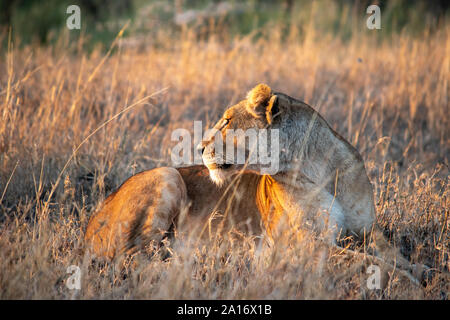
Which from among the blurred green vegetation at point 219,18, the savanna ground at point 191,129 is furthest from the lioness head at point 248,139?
the blurred green vegetation at point 219,18

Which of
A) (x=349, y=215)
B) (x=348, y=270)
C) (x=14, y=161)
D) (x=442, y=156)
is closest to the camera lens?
(x=348, y=270)

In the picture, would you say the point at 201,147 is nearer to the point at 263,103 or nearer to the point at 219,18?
the point at 263,103

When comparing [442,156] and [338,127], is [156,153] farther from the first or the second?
[442,156]

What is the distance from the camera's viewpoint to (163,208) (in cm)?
357

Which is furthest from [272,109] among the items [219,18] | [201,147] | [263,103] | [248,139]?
[219,18]

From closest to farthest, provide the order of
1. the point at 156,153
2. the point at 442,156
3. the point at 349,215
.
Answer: the point at 349,215, the point at 156,153, the point at 442,156

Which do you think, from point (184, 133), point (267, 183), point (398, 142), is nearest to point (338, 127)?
point (398, 142)

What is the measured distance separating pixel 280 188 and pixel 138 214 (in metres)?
1.04

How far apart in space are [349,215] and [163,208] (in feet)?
4.38

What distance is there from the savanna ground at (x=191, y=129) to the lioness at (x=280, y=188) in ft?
0.65

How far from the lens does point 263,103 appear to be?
3.32 m

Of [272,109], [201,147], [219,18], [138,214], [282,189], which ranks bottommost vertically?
[138,214]

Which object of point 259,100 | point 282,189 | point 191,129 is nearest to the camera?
point 259,100

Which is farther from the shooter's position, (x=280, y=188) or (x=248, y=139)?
(x=280, y=188)
